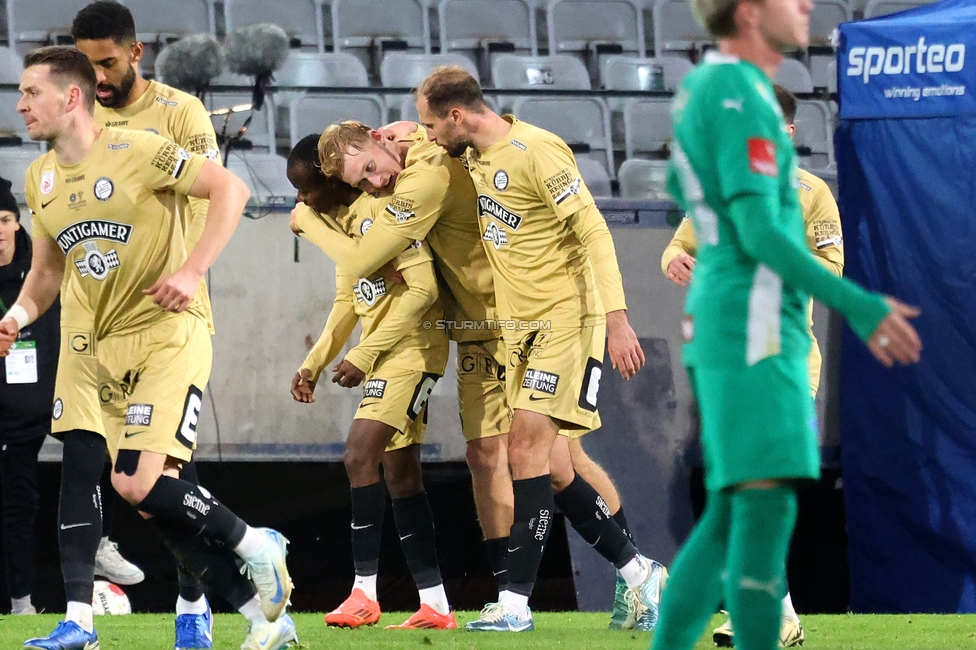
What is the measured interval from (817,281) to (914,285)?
17.9 ft

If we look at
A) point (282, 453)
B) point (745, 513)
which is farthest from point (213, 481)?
point (745, 513)

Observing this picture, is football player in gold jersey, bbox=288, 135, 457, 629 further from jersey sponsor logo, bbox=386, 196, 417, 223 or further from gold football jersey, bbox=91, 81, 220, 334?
gold football jersey, bbox=91, 81, 220, 334

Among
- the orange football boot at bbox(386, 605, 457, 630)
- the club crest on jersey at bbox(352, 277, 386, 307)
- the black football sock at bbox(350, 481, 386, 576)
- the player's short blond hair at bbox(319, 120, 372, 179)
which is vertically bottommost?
the orange football boot at bbox(386, 605, 457, 630)

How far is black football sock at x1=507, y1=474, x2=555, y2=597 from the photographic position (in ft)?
16.6

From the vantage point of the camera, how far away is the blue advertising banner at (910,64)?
24.5ft

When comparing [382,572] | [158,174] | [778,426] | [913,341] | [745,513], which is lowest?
[382,572]

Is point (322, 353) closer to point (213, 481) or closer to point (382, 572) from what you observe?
point (213, 481)

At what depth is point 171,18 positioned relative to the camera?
945 centimetres

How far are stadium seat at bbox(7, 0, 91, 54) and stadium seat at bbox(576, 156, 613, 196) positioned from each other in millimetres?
3637

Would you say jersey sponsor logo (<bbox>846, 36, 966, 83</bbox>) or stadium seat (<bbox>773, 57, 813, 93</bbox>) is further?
stadium seat (<bbox>773, 57, 813, 93</bbox>)

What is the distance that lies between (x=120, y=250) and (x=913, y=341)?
2.71 m

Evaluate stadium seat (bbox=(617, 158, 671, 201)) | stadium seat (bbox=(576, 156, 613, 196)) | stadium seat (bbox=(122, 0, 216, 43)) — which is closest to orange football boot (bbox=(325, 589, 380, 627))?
stadium seat (bbox=(576, 156, 613, 196))

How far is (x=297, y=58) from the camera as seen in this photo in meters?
9.38

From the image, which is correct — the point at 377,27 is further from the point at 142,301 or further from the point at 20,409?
the point at 142,301
